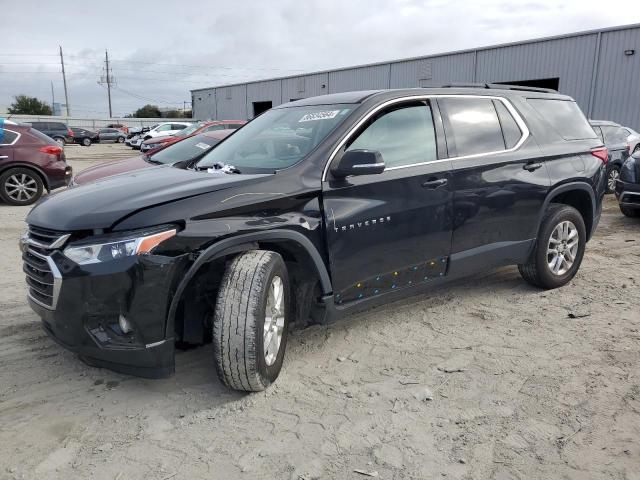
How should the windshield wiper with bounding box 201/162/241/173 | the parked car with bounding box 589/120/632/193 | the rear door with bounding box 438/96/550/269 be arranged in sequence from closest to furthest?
1. the windshield wiper with bounding box 201/162/241/173
2. the rear door with bounding box 438/96/550/269
3. the parked car with bounding box 589/120/632/193

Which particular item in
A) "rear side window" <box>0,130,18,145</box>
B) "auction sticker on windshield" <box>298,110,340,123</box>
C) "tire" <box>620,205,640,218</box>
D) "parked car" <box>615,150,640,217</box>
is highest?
"auction sticker on windshield" <box>298,110,340,123</box>

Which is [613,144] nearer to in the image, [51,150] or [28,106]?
[51,150]

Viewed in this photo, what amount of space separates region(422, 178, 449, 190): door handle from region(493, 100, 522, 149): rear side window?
91 centimetres

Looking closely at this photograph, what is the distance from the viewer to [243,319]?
2.82 meters

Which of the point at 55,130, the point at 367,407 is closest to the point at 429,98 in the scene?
the point at 367,407

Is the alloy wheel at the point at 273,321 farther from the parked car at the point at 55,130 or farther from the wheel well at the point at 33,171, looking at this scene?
the parked car at the point at 55,130

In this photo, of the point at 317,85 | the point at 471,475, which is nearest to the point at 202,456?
the point at 471,475

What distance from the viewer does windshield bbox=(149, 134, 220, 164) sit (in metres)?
7.46

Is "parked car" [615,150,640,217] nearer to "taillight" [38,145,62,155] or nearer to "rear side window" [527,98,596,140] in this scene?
"rear side window" [527,98,596,140]

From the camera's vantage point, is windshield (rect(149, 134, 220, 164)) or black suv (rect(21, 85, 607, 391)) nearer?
black suv (rect(21, 85, 607, 391))

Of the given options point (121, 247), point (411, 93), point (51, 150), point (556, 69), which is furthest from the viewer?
point (556, 69)

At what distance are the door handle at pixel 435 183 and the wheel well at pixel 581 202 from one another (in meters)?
1.64

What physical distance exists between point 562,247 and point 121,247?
153 inches

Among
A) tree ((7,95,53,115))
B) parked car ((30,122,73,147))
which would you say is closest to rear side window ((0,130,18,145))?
parked car ((30,122,73,147))
